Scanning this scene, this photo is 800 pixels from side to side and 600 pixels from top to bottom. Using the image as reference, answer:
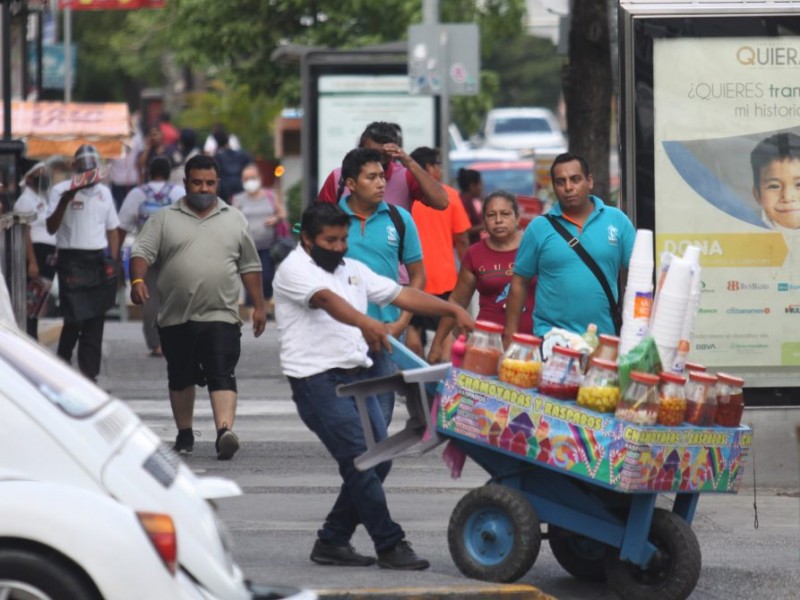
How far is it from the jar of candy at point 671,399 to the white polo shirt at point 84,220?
7591 mm

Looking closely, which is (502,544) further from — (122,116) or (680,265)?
(122,116)

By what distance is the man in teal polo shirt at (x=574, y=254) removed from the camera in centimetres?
925

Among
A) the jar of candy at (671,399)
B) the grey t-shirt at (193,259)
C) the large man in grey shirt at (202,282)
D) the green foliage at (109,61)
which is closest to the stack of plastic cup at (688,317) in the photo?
the jar of candy at (671,399)

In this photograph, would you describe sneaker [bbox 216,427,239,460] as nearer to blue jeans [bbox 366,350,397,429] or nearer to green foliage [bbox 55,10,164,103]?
blue jeans [bbox 366,350,397,429]

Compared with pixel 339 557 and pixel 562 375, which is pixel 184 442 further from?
pixel 562 375

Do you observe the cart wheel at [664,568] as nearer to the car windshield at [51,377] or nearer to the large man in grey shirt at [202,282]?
the car windshield at [51,377]

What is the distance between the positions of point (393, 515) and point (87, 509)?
449 centimetres

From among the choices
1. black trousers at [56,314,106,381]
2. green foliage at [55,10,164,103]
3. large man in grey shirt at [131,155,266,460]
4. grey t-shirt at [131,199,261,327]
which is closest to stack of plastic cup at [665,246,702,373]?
large man in grey shirt at [131,155,266,460]

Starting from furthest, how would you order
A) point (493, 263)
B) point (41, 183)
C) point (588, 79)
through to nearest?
point (588, 79)
point (41, 183)
point (493, 263)

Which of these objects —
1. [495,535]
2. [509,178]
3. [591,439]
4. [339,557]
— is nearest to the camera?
[591,439]

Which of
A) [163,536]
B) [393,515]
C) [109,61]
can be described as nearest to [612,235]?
[393,515]

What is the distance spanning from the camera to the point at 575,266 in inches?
365

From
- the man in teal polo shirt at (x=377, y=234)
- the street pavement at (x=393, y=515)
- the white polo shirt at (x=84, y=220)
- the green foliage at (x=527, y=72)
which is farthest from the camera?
the green foliage at (x=527, y=72)

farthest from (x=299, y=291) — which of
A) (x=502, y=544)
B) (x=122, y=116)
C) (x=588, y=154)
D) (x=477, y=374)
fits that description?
(x=122, y=116)
